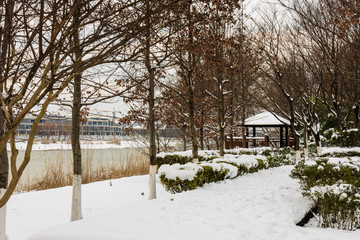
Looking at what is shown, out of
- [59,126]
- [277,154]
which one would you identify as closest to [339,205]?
[277,154]

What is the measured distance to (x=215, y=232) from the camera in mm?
3742

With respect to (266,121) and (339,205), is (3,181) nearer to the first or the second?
(339,205)

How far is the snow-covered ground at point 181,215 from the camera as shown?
12.1ft

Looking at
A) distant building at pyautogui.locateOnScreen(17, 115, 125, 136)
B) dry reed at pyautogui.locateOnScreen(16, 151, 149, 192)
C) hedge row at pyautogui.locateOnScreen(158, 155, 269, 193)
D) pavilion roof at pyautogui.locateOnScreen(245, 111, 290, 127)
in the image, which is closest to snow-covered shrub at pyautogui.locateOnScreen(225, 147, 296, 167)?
pavilion roof at pyautogui.locateOnScreen(245, 111, 290, 127)

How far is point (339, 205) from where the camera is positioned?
439 cm

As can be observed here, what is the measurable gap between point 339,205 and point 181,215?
232cm

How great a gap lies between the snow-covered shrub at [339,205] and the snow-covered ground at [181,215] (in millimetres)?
348

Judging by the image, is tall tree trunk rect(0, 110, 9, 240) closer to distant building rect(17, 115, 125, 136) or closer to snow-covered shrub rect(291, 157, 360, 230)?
distant building rect(17, 115, 125, 136)

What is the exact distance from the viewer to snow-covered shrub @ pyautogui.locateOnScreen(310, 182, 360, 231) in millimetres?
4344

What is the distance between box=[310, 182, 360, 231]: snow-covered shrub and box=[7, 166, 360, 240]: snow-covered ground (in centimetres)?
35

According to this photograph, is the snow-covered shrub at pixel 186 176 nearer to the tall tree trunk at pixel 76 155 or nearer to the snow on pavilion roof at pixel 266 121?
the tall tree trunk at pixel 76 155

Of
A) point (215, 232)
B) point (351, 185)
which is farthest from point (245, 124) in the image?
point (215, 232)

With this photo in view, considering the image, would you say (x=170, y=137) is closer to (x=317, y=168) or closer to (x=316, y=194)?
(x=317, y=168)

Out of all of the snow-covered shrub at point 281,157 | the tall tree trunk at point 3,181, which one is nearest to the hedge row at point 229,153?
the snow-covered shrub at point 281,157
